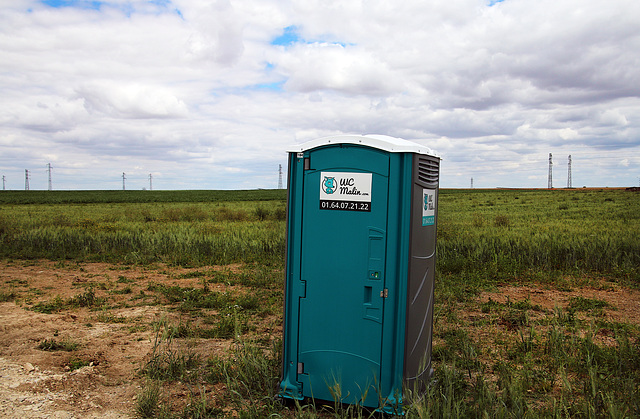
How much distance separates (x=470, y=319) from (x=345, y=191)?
165 inches

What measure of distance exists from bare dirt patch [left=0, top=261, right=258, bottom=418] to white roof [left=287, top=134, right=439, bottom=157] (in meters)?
2.67

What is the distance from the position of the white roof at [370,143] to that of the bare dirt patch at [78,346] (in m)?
2.67

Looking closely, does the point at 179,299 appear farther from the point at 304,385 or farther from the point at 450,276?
the point at 450,276

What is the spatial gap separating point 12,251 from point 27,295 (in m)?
6.12

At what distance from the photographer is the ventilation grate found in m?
3.70

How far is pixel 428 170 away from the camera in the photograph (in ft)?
12.8

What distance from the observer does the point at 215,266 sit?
1110 centimetres

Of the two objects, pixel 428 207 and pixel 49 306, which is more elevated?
pixel 428 207

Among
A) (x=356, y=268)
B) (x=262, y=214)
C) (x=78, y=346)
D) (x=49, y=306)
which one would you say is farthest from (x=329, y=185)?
(x=262, y=214)

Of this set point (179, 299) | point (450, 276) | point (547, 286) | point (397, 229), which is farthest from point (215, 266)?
point (397, 229)

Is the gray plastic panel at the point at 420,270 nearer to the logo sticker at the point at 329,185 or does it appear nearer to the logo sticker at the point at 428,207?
the logo sticker at the point at 428,207

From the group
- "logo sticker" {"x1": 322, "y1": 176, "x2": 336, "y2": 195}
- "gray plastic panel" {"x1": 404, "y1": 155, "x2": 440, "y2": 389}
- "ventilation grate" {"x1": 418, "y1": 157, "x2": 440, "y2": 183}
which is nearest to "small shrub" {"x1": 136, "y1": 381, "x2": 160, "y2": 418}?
"gray plastic panel" {"x1": 404, "y1": 155, "x2": 440, "y2": 389}

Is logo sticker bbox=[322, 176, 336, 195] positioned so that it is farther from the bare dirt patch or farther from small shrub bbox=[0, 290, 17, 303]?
small shrub bbox=[0, 290, 17, 303]

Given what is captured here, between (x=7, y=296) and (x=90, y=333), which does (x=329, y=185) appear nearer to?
(x=90, y=333)
